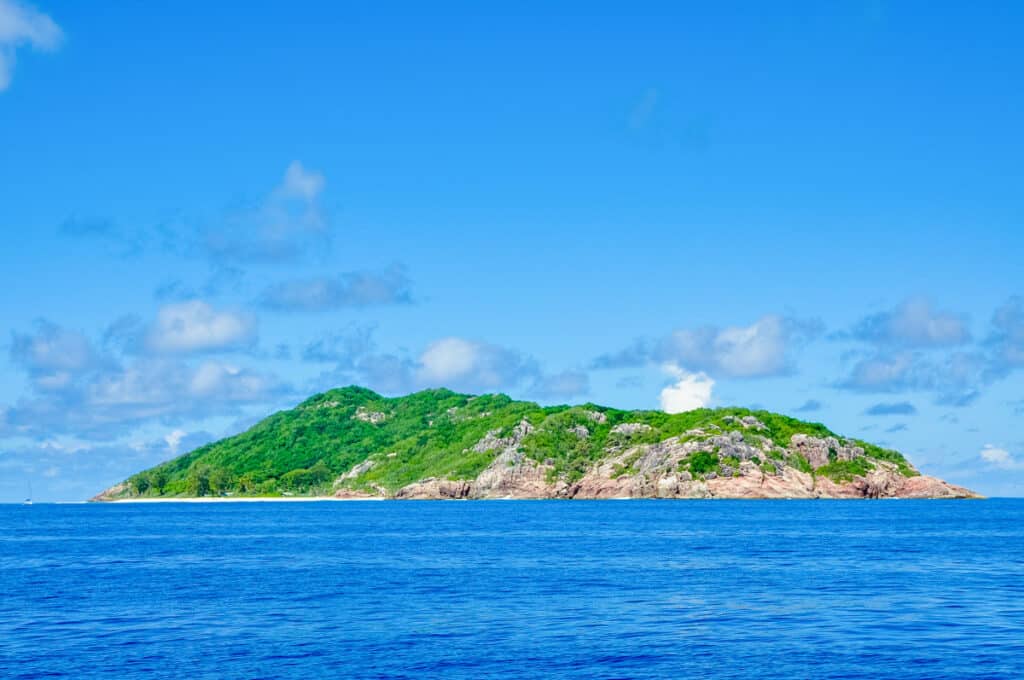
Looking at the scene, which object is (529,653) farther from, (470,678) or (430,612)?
(430,612)

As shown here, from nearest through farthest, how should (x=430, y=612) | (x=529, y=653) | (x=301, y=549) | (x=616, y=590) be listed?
(x=529, y=653) → (x=430, y=612) → (x=616, y=590) → (x=301, y=549)

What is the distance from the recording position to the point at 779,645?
5975 centimetres

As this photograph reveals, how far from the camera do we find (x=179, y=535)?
600ft

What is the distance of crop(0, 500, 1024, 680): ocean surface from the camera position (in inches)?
2174

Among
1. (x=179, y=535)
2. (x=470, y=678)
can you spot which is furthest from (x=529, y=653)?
(x=179, y=535)

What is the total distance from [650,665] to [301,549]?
3675 inches

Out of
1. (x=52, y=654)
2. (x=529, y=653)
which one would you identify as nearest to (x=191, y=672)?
(x=52, y=654)

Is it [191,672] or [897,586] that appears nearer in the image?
[191,672]

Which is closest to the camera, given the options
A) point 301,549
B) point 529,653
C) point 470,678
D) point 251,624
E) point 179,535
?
point 470,678

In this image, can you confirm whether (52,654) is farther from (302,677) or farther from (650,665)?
(650,665)

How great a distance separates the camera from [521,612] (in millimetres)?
73562

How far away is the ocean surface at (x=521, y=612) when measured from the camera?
55219 millimetres

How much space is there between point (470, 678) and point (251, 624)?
23.3 metres

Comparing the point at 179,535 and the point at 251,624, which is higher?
the point at 179,535
